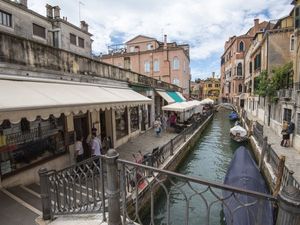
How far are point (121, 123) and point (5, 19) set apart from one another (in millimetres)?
10340

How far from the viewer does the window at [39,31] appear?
621 inches

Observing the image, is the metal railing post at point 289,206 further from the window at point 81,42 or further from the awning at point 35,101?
the window at point 81,42

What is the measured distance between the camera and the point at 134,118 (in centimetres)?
1555

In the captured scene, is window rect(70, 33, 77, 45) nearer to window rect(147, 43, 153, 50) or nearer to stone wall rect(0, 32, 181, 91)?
stone wall rect(0, 32, 181, 91)

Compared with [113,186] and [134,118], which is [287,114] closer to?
[134,118]

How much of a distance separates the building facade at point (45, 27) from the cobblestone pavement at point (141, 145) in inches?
389

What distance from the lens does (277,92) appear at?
55.1ft

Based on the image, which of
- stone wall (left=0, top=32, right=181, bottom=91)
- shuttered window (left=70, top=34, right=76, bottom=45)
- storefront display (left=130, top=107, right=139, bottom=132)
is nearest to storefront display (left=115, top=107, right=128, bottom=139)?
storefront display (left=130, top=107, right=139, bottom=132)

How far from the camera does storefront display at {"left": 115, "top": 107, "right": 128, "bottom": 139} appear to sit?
12.6 m

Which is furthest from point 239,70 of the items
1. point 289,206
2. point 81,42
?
point 289,206

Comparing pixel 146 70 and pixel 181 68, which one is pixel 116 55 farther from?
pixel 181 68

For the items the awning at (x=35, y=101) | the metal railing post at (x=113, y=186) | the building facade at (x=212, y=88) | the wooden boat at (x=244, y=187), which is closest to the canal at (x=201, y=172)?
the metal railing post at (x=113, y=186)

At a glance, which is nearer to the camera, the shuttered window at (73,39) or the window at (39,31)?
the window at (39,31)

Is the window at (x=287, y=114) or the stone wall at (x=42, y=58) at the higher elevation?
the stone wall at (x=42, y=58)
